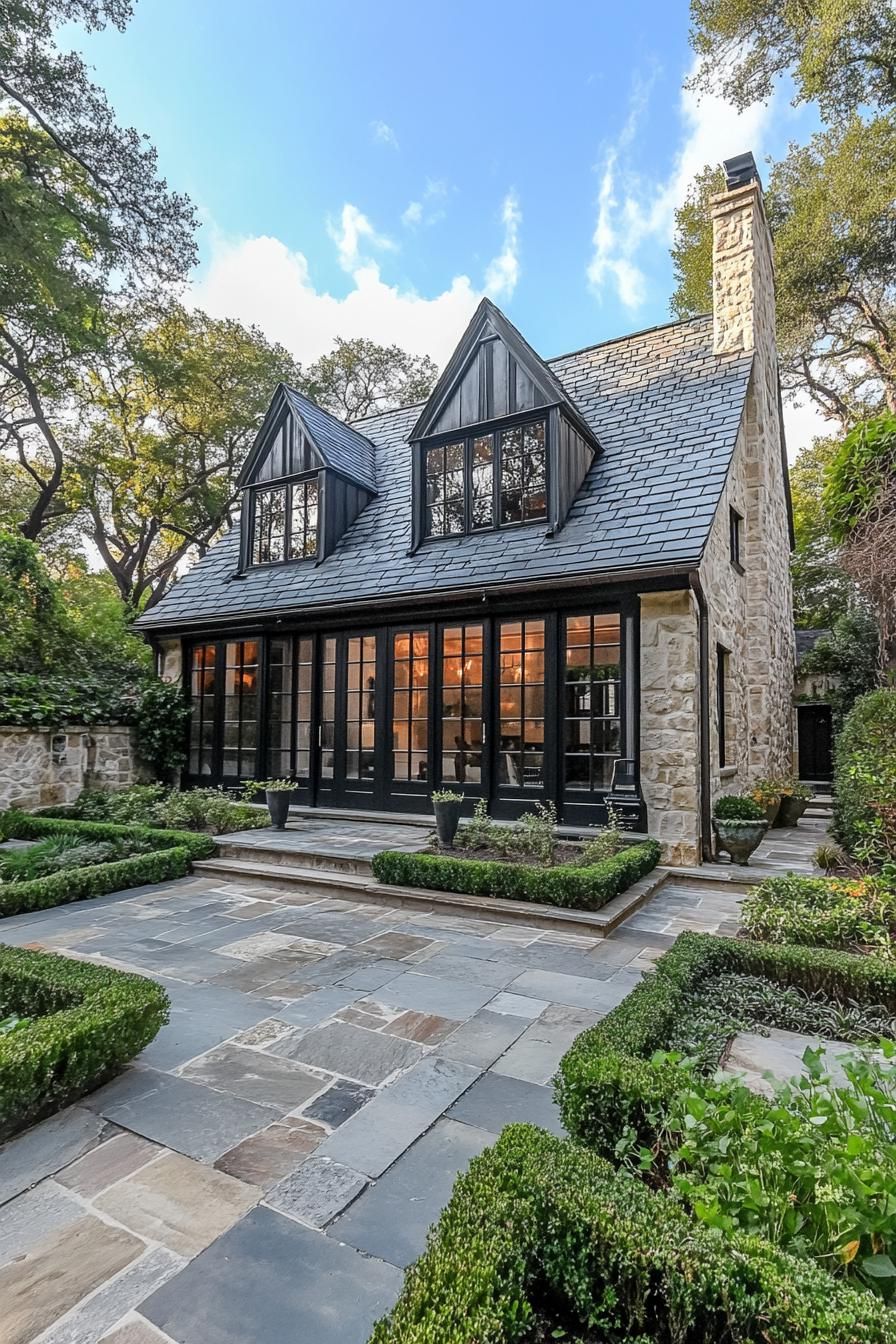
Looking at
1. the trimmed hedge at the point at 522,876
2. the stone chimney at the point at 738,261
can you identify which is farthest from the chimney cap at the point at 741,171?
the trimmed hedge at the point at 522,876

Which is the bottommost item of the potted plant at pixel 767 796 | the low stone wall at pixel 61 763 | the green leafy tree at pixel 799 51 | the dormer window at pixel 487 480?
the potted plant at pixel 767 796

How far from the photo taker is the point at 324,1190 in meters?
1.96

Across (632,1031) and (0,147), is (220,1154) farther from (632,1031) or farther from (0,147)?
(0,147)

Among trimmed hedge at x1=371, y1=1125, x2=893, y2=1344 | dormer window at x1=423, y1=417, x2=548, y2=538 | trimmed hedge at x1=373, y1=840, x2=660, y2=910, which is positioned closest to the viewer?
trimmed hedge at x1=371, y1=1125, x2=893, y2=1344

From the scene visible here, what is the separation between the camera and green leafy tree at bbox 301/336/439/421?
20797 mm

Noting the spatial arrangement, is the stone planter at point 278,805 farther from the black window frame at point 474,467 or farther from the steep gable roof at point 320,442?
the steep gable roof at point 320,442

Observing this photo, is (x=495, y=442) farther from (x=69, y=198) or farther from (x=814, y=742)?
(x=814, y=742)

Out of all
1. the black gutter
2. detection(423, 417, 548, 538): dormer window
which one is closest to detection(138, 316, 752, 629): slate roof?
detection(423, 417, 548, 538): dormer window

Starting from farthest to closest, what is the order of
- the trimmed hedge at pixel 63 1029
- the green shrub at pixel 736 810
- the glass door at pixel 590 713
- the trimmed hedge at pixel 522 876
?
the glass door at pixel 590 713
the green shrub at pixel 736 810
the trimmed hedge at pixel 522 876
the trimmed hedge at pixel 63 1029

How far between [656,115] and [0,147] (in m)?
11.1

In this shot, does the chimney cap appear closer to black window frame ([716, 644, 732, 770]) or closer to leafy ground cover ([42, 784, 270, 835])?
black window frame ([716, 644, 732, 770])

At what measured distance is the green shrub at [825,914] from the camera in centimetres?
386

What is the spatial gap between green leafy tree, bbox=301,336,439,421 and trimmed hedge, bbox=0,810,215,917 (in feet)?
54.6

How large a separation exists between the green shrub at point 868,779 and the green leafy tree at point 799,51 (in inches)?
543
